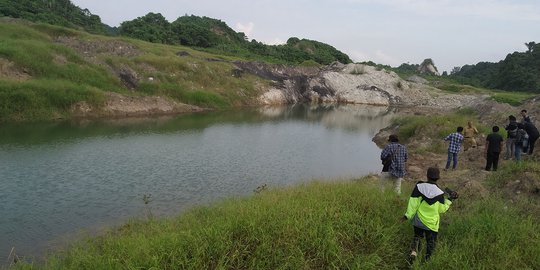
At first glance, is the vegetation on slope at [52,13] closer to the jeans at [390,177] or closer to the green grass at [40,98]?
the green grass at [40,98]

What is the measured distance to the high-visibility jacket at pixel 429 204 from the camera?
8.52 metres

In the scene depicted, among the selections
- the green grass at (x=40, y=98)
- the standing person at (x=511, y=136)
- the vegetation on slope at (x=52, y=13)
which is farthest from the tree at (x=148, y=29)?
the standing person at (x=511, y=136)

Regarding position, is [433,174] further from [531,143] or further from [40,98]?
[40,98]

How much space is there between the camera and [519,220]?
10.1 m

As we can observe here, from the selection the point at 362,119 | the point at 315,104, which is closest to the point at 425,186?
the point at 362,119

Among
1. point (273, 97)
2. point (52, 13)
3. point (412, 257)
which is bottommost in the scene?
point (412, 257)

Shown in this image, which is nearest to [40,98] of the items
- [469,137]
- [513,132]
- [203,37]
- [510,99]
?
[469,137]

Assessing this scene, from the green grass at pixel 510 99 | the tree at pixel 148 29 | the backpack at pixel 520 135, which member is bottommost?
the backpack at pixel 520 135

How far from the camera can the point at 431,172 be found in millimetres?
8648

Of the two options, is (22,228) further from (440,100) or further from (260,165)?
(440,100)

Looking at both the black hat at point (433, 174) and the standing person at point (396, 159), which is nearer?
the black hat at point (433, 174)

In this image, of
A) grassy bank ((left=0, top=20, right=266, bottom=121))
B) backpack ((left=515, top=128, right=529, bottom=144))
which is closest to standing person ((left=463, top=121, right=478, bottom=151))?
backpack ((left=515, top=128, right=529, bottom=144))

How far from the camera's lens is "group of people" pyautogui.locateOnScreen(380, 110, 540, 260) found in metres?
8.59

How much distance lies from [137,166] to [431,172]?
54.7 ft
